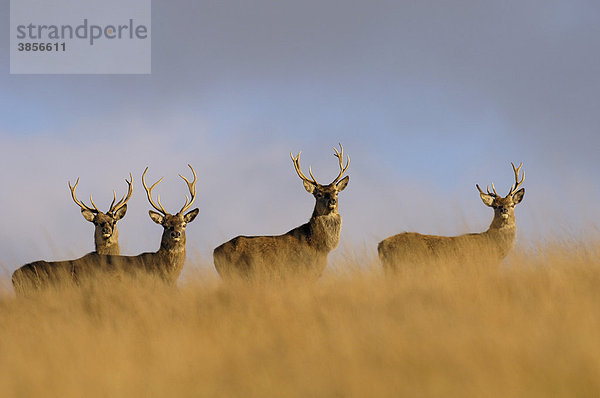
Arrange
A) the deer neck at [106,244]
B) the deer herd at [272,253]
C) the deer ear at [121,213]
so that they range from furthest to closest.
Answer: the deer ear at [121,213]
the deer neck at [106,244]
the deer herd at [272,253]

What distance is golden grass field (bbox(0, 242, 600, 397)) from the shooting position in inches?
232

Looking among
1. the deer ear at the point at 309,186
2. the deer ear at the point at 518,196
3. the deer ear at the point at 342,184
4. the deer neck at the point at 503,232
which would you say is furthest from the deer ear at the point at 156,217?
the deer ear at the point at 518,196

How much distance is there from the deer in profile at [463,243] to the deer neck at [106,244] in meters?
4.62

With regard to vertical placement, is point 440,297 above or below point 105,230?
below

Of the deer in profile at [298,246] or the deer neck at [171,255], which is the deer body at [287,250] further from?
the deer neck at [171,255]

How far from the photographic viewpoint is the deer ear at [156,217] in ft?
38.6

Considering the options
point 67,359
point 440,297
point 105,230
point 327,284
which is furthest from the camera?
point 105,230

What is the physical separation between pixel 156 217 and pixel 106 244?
204 cm

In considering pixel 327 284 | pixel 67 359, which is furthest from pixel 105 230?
pixel 67 359

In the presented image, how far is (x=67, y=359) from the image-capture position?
→ 7.12 metres

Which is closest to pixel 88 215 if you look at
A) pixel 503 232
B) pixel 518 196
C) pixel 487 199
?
pixel 487 199

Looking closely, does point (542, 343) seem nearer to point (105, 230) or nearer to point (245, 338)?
point (245, 338)

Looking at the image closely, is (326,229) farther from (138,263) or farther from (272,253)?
(138,263)

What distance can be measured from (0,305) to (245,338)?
15.3ft
